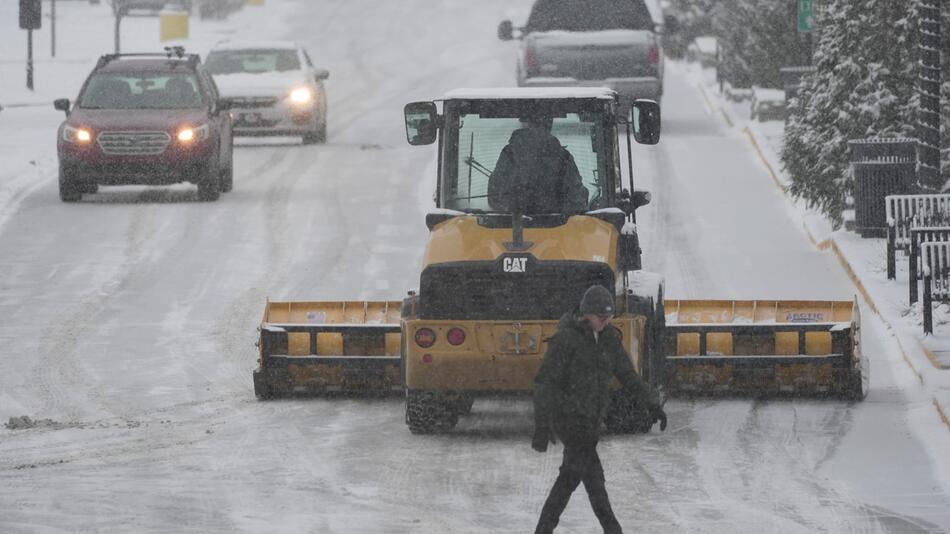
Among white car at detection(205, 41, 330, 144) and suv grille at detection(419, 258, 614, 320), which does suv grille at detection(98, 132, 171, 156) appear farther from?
suv grille at detection(419, 258, 614, 320)

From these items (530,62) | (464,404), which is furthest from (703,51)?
(464,404)

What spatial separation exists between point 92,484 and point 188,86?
53.4 ft

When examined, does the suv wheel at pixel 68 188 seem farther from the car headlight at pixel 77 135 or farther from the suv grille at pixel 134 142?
the suv grille at pixel 134 142

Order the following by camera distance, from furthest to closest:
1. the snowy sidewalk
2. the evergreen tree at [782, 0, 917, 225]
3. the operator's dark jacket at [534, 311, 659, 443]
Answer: the evergreen tree at [782, 0, 917, 225], the snowy sidewalk, the operator's dark jacket at [534, 311, 659, 443]

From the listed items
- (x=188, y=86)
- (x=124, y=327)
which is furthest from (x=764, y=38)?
(x=124, y=327)

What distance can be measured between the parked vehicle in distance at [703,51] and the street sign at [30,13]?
46.0ft

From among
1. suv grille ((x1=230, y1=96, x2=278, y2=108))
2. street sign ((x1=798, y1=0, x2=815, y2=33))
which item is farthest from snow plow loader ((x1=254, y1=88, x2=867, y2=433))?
suv grille ((x1=230, y1=96, x2=278, y2=108))

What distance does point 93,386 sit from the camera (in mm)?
16000

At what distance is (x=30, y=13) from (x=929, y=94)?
2710 cm

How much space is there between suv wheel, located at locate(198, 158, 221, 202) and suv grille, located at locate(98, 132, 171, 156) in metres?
0.60

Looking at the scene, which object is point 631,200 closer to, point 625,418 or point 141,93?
point 625,418

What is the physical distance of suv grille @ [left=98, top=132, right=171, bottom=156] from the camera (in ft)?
88.1

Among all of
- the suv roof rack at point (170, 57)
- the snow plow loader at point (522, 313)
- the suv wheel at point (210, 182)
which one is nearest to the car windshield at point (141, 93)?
the suv roof rack at point (170, 57)

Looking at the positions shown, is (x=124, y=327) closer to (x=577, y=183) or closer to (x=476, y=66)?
(x=577, y=183)
